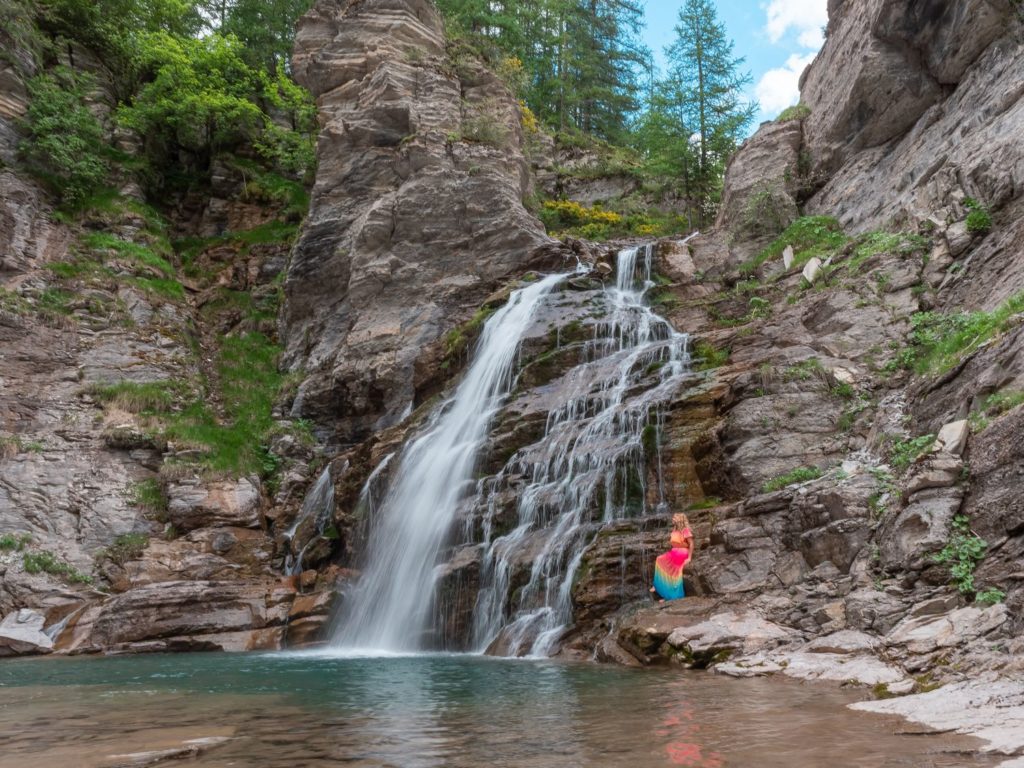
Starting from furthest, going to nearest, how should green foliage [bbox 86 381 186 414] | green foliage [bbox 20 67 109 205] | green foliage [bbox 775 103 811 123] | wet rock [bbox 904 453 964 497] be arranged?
1. green foliage [bbox 20 67 109 205]
2. green foliage [bbox 775 103 811 123]
3. green foliage [bbox 86 381 186 414]
4. wet rock [bbox 904 453 964 497]

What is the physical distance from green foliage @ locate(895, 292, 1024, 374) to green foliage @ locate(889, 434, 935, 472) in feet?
4.26

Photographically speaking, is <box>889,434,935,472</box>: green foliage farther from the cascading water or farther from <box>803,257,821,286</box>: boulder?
<box>803,257,821,286</box>: boulder

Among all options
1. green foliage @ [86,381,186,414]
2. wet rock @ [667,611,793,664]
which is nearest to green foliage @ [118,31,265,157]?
green foliage @ [86,381,186,414]

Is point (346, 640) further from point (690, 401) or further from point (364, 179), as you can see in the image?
point (364, 179)

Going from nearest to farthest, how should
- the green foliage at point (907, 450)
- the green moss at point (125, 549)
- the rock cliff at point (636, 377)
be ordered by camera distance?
the rock cliff at point (636, 377) < the green foliage at point (907, 450) < the green moss at point (125, 549)

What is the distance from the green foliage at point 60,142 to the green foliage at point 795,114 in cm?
2376

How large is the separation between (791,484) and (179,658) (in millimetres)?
10684

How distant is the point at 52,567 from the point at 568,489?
12.0m

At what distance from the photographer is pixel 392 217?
23109 mm

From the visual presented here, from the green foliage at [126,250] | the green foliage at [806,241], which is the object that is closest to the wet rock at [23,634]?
the green foliage at [126,250]

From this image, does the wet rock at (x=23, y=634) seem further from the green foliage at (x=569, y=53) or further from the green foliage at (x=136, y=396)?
the green foliage at (x=569, y=53)

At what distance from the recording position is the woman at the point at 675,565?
920 centimetres

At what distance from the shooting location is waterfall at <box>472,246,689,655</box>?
10484 mm

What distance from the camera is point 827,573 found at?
Answer: 820 centimetres
